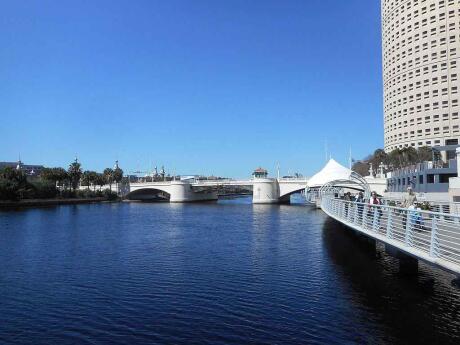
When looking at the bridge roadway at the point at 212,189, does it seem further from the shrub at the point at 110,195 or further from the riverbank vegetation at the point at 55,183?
the riverbank vegetation at the point at 55,183

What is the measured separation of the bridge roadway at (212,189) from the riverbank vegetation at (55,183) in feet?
33.5

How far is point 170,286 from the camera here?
1928 cm

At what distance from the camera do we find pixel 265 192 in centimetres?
12556

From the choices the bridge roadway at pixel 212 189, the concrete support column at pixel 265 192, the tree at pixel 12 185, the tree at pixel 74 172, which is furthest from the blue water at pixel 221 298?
the tree at pixel 74 172

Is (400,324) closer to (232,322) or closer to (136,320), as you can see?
(232,322)

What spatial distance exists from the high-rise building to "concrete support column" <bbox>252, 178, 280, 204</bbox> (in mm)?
48569

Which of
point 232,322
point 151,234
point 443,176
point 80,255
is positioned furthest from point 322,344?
point 443,176

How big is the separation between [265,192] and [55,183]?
196 feet

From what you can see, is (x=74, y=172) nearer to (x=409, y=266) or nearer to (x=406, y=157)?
(x=406, y=157)

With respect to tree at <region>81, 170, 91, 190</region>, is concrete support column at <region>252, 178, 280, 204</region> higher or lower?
lower

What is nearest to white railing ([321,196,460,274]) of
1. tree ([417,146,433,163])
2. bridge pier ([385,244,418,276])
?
bridge pier ([385,244,418,276])

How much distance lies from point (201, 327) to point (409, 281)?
405 inches

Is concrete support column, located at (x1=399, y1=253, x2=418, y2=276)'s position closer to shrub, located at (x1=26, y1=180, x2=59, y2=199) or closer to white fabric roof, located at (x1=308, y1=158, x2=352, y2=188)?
white fabric roof, located at (x1=308, y1=158, x2=352, y2=188)

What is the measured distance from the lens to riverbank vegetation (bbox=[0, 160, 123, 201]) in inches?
3767
